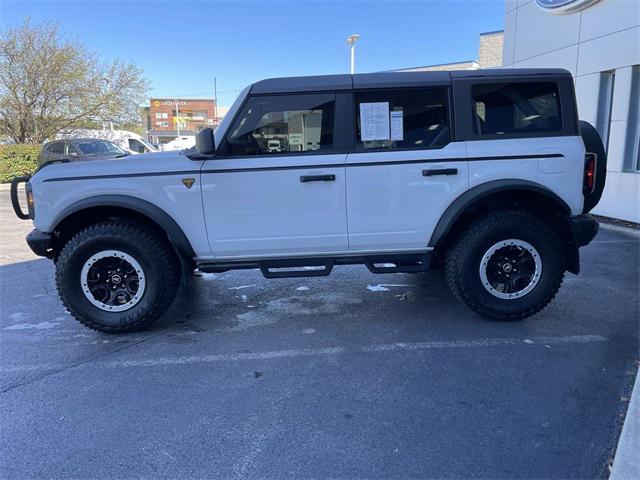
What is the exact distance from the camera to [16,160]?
60.4 ft

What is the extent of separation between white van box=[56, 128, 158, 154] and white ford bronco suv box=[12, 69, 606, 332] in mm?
18652

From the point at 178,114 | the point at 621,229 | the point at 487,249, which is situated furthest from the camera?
the point at 178,114

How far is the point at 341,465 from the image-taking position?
8.05ft

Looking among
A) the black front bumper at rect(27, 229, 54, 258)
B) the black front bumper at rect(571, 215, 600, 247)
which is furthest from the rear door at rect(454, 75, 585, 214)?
the black front bumper at rect(27, 229, 54, 258)

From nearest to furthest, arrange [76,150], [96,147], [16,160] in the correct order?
[76,150] → [96,147] → [16,160]

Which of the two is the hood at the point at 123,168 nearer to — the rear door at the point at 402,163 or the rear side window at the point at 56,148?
the rear door at the point at 402,163

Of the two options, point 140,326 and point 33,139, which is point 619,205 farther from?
point 33,139

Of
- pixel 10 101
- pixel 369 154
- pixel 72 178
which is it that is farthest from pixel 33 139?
pixel 369 154

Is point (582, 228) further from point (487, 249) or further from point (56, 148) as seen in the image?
point (56, 148)

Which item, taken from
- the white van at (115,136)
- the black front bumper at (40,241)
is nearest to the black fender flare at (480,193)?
the black front bumper at (40,241)

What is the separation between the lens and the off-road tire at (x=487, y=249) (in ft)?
13.5

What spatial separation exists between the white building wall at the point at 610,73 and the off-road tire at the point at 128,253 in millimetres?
8099

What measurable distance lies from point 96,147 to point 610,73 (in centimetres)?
1429

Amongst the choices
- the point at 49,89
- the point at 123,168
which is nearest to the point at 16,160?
the point at 49,89
